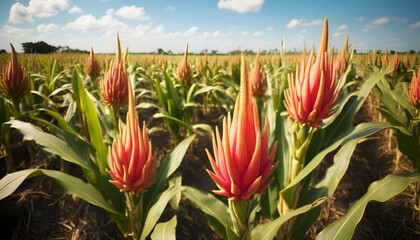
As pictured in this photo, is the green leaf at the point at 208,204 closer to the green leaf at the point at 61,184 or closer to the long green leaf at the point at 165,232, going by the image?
the long green leaf at the point at 165,232

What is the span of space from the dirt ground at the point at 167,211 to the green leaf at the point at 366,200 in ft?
2.47

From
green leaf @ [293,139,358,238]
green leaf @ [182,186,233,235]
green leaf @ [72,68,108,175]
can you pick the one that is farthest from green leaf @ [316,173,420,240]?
green leaf @ [72,68,108,175]

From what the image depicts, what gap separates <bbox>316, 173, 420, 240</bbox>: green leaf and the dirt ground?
0.75m

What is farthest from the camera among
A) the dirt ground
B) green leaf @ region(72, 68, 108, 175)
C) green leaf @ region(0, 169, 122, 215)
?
the dirt ground

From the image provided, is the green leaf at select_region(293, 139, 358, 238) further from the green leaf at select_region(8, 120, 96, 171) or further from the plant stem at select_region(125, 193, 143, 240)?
the green leaf at select_region(8, 120, 96, 171)

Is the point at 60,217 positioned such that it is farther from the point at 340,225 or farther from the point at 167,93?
the point at 340,225

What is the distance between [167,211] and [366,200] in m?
2.03

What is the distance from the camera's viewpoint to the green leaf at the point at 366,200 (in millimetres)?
1020

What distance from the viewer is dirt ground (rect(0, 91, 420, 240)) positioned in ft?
6.89

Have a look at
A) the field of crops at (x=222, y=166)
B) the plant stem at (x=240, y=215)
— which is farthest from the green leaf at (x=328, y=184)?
the plant stem at (x=240, y=215)

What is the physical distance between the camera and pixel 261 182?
80 centimetres

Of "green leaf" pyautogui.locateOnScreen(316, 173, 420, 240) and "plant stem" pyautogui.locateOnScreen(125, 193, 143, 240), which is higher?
"green leaf" pyautogui.locateOnScreen(316, 173, 420, 240)

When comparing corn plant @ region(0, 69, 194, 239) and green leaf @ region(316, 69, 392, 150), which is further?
green leaf @ region(316, 69, 392, 150)

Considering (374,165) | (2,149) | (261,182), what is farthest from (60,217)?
(374,165)
